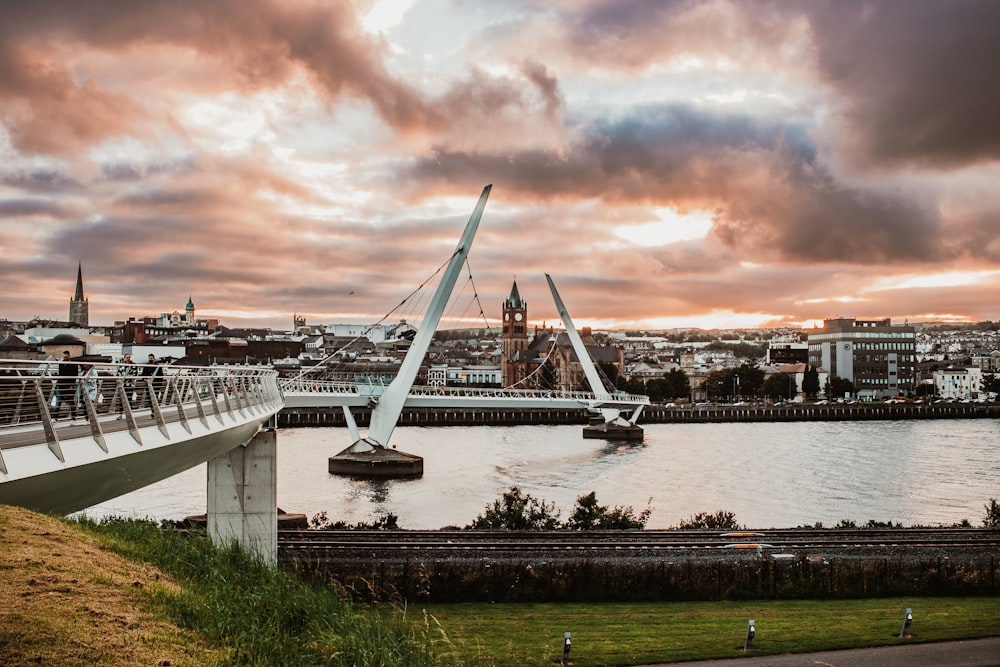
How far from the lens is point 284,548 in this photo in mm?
15773

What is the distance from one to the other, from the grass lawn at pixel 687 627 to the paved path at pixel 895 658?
20 centimetres

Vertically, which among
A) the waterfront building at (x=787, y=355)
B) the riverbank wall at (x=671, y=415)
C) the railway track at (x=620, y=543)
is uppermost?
the waterfront building at (x=787, y=355)

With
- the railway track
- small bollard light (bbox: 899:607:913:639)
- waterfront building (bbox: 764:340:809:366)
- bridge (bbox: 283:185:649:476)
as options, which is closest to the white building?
waterfront building (bbox: 764:340:809:366)

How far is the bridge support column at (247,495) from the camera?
1431 cm

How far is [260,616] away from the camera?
7965 millimetres

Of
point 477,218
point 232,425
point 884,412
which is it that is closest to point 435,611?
point 232,425

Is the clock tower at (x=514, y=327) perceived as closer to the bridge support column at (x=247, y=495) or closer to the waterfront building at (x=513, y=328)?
the waterfront building at (x=513, y=328)

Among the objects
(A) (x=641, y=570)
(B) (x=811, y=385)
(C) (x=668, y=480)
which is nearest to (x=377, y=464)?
(C) (x=668, y=480)

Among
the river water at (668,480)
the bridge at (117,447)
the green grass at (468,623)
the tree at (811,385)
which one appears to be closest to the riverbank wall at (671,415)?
the tree at (811,385)

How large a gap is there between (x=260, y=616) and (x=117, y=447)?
1.80 meters

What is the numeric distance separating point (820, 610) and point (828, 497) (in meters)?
16.5

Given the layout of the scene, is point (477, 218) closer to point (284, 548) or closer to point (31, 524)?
point (284, 548)

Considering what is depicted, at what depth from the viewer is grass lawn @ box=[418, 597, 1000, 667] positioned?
11164 mm

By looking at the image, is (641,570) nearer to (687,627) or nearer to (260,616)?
(687,627)
